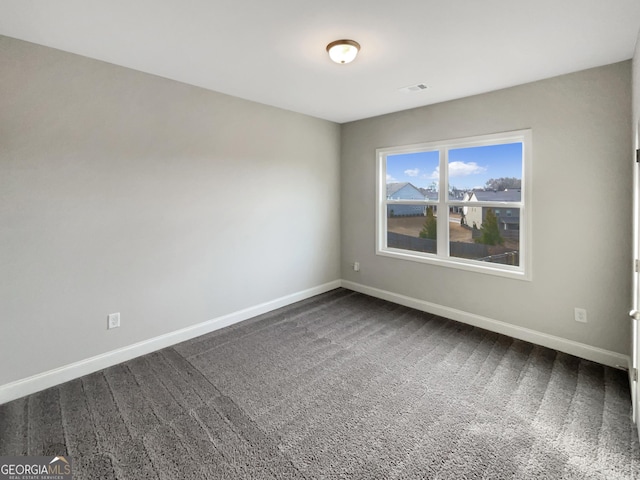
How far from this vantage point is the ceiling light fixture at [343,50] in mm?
2221

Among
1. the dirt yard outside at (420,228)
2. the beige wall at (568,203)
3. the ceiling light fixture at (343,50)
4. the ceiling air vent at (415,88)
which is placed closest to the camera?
the ceiling light fixture at (343,50)

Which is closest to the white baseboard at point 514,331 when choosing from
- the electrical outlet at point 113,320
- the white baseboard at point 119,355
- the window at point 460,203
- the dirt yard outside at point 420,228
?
the window at point 460,203

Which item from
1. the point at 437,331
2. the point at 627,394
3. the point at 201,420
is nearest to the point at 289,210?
the point at 437,331

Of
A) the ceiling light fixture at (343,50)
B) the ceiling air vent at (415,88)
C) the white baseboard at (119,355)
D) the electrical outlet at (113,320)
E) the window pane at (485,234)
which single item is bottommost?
the white baseboard at (119,355)

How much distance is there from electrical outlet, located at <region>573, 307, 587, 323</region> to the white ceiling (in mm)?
2076

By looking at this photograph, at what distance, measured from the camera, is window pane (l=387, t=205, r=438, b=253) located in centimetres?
405

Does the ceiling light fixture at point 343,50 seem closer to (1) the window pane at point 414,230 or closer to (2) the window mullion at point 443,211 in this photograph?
(2) the window mullion at point 443,211

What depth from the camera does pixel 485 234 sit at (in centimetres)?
358

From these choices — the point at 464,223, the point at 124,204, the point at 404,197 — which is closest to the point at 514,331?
the point at 464,223

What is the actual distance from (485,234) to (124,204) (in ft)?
12.0

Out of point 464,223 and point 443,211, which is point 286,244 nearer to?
point 443,211

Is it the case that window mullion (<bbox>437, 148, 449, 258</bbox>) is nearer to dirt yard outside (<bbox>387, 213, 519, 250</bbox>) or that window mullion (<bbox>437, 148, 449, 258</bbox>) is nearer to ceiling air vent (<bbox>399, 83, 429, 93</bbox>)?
dirt yard outside (<bbox>387, 213, 519, 250</bbox>)

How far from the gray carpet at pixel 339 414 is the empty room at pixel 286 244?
17 millimetres

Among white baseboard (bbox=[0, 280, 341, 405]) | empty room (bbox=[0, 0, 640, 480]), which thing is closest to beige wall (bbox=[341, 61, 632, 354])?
empty room (bbox=[0, 0, 640, 480])
